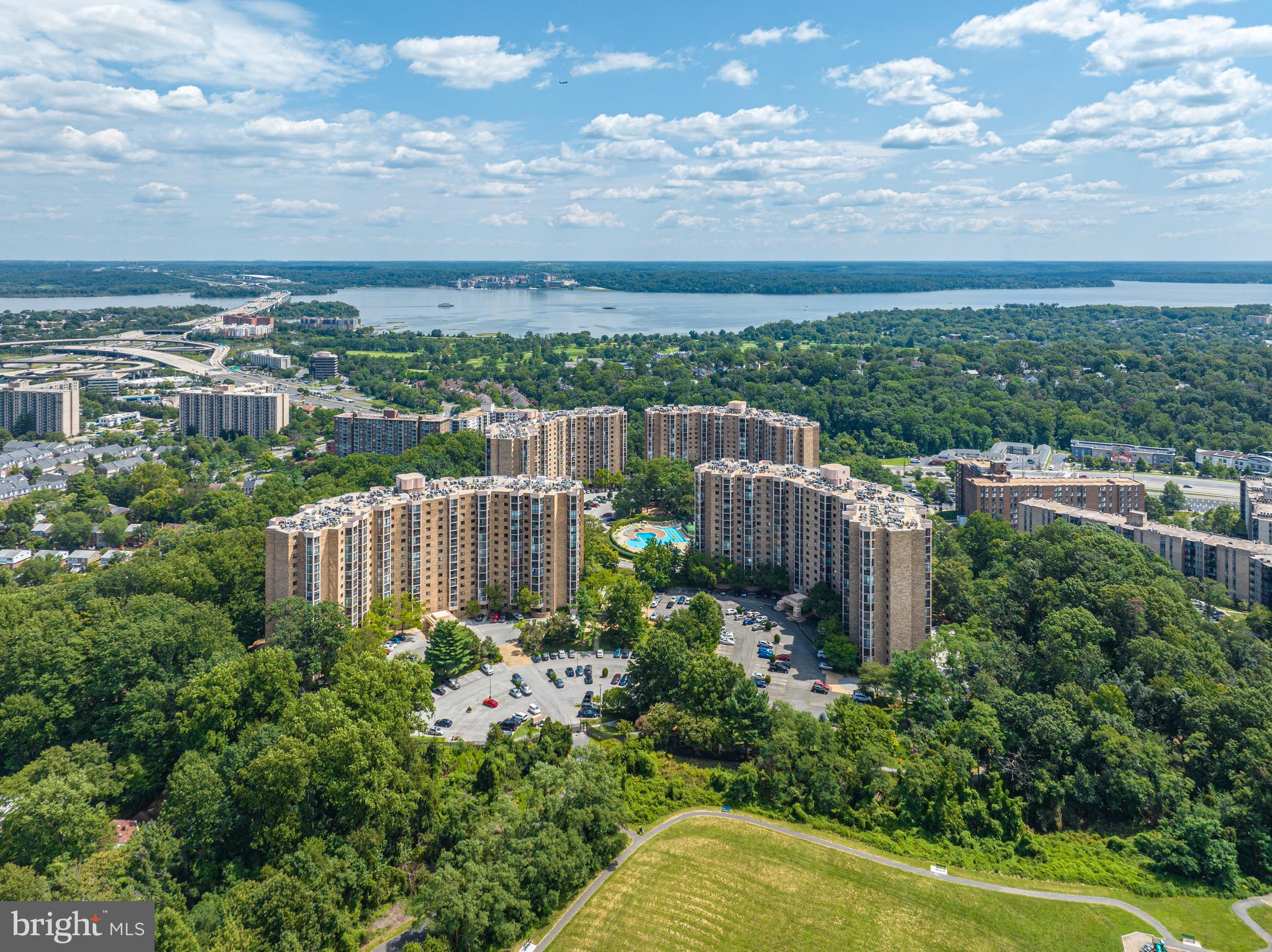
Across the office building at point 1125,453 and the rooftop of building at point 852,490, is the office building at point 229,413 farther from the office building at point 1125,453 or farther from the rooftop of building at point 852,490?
the office building at point 1125,453

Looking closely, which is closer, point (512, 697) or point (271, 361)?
point (512, 697)

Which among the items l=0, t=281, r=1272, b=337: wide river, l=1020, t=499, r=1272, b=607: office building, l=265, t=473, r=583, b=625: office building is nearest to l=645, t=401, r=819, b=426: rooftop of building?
l=1020, t=499, r=1272, b=607: office building

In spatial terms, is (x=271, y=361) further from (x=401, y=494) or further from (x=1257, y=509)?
(x=1257, y=509)

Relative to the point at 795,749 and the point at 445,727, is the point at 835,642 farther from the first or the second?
the point at 445,727

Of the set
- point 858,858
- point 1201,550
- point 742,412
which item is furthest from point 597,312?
point 858,858

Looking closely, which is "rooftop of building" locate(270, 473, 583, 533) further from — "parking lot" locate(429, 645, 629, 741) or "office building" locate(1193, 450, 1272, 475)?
"office building" locate(1193, 450, 1272, 475)

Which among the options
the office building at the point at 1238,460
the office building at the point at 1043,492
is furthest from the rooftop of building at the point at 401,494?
the office building at the point at 1238,460

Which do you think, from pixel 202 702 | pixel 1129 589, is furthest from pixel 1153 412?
pixel 202 702
